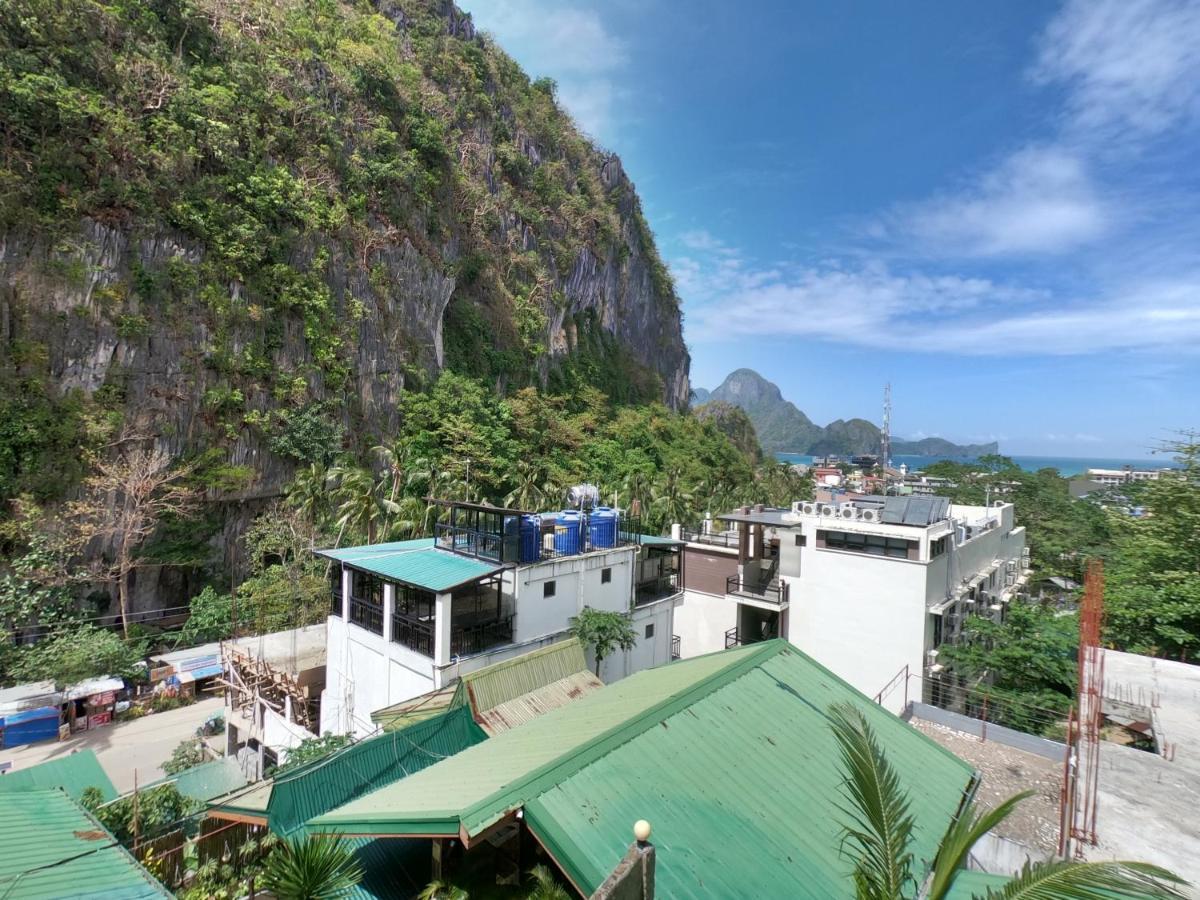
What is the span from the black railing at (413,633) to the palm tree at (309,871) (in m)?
8.25

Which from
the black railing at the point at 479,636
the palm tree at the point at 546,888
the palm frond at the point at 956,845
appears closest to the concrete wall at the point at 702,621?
the black railing at the point at 479,636

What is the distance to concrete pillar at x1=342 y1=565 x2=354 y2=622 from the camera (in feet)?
47.9

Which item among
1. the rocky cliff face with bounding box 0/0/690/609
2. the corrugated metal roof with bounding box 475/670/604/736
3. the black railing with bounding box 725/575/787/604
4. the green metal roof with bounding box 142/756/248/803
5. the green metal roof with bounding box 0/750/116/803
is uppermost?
the rocky cliff face with bounding box 0/0/690/609

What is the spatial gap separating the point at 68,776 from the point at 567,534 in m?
10.9

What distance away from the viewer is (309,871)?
4.34 meters

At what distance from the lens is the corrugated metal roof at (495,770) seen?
448cm

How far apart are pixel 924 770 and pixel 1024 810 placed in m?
4.48

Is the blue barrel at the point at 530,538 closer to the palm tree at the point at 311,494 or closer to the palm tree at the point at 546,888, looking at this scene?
the palm tree at the point at 546,888

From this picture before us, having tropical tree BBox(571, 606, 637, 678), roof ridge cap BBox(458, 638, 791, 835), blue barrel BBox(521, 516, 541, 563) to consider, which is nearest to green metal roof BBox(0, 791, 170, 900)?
roof ridge cap BBox(458, 638, 791, 835)

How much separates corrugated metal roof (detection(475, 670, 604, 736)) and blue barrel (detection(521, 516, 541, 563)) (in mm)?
2974

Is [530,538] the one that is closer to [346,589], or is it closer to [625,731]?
[346,589]

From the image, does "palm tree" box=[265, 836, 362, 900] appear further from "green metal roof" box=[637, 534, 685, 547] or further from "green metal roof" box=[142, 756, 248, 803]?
"green metal roof" box=[637, 534, 685, 547]

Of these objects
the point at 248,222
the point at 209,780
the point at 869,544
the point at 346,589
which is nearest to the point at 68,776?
the point at 209,780

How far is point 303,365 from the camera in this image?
27250 mm
